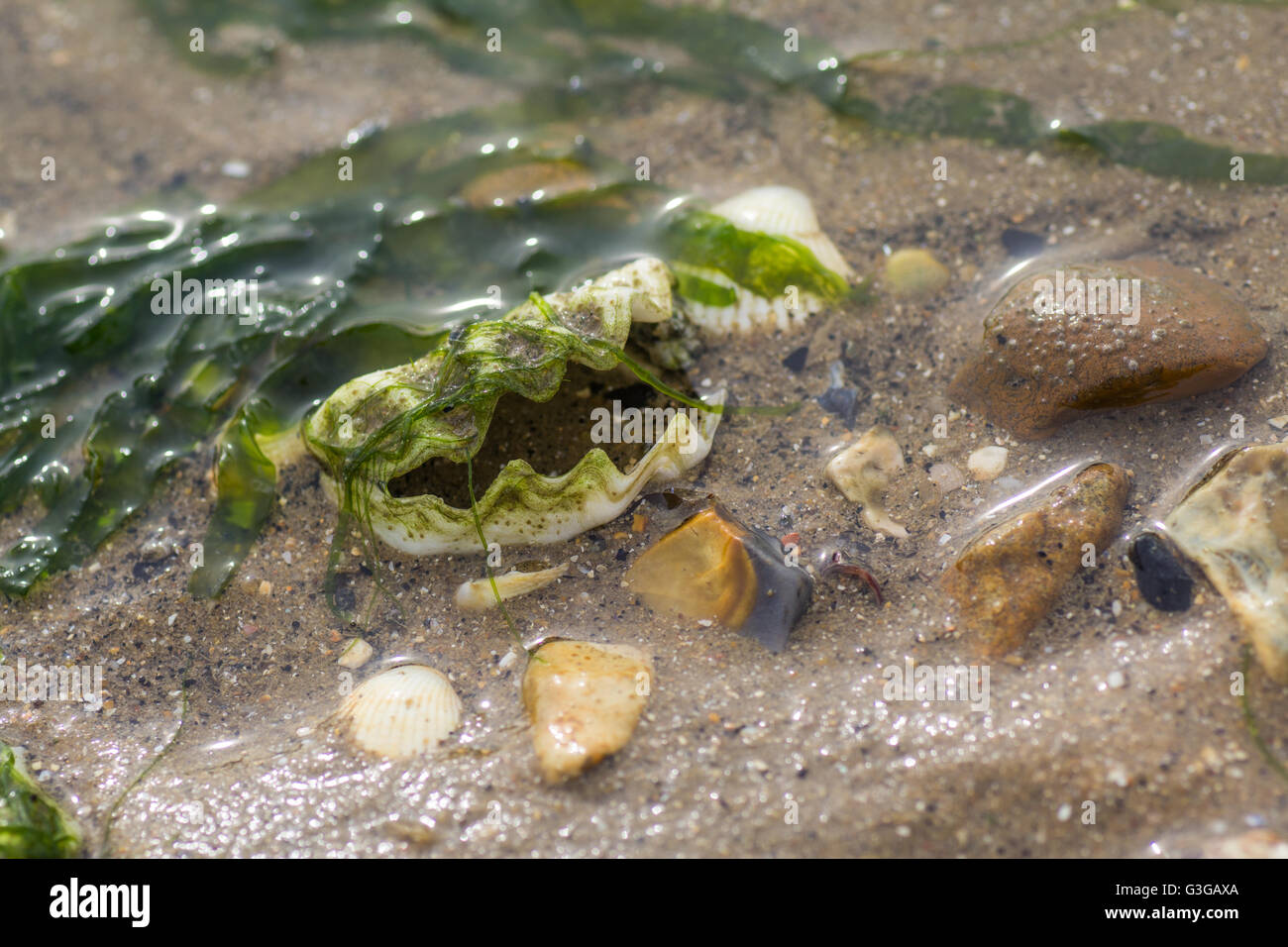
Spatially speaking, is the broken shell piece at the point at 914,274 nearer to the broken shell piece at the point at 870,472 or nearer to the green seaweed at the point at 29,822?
the broken shell piece at the point at 870,472

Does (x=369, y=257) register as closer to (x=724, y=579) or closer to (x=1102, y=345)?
(x=724, y=579)

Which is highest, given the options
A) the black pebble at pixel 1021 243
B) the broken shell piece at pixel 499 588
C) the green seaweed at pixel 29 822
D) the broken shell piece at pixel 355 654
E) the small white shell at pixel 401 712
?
the black pebble at pixel 1021 243

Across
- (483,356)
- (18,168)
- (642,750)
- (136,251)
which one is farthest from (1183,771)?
(18,168)

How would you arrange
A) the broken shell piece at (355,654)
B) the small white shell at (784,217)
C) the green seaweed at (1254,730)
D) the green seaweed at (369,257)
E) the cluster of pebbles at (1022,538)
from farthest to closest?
the small white shell at (784,217), the green seaweed at (369,257), the broken shell piece at (355,654), the cluster of pebbles at (1022,538), the green seaweed at (1254,730)

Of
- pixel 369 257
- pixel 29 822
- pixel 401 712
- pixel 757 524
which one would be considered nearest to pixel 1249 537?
pixel 757 524

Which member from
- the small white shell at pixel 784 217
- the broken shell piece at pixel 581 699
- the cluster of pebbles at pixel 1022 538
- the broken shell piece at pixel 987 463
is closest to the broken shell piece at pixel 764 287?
the small white shell at pixel 784 217

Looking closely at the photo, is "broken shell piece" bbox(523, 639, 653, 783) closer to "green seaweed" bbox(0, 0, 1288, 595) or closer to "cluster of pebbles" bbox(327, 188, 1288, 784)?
"cluster of pebbles" bbox(327, 188, 1288, 784)
